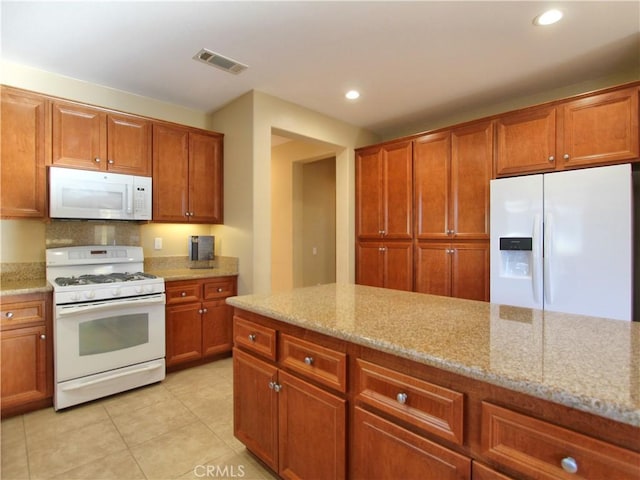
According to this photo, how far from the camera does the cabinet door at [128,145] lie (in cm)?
289

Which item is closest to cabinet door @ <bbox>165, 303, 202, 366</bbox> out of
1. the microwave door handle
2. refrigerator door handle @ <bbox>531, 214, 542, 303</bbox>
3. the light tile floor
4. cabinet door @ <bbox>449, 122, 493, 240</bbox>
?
the light tile floor

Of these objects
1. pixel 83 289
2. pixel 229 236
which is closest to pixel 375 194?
pixel 229 236

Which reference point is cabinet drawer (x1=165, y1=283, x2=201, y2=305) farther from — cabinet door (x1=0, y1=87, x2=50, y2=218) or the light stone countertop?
the light stone countertop

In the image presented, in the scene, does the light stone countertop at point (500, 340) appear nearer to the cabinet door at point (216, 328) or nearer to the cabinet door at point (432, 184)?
the cabinet door at point (216, 328)

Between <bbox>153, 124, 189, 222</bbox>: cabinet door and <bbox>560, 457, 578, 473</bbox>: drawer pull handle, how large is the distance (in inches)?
128

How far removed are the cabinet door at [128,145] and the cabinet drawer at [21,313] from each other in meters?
1.22

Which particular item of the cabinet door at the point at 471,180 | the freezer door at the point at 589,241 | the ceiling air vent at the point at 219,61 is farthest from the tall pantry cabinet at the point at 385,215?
the ceiling air vent at the point at 219,61

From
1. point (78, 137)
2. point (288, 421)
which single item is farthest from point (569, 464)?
point (78, 137)

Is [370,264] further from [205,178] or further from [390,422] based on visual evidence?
[390,422]

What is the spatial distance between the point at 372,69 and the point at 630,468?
2.81 metres

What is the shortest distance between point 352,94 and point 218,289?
2.33 m

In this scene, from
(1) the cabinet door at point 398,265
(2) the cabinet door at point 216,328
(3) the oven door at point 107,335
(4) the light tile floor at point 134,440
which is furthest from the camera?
(1) the cabinet door at point 398,265

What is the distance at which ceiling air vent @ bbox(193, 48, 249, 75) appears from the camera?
8.22 feet

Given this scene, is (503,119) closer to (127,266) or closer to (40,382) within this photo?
Answer: (127,266)
